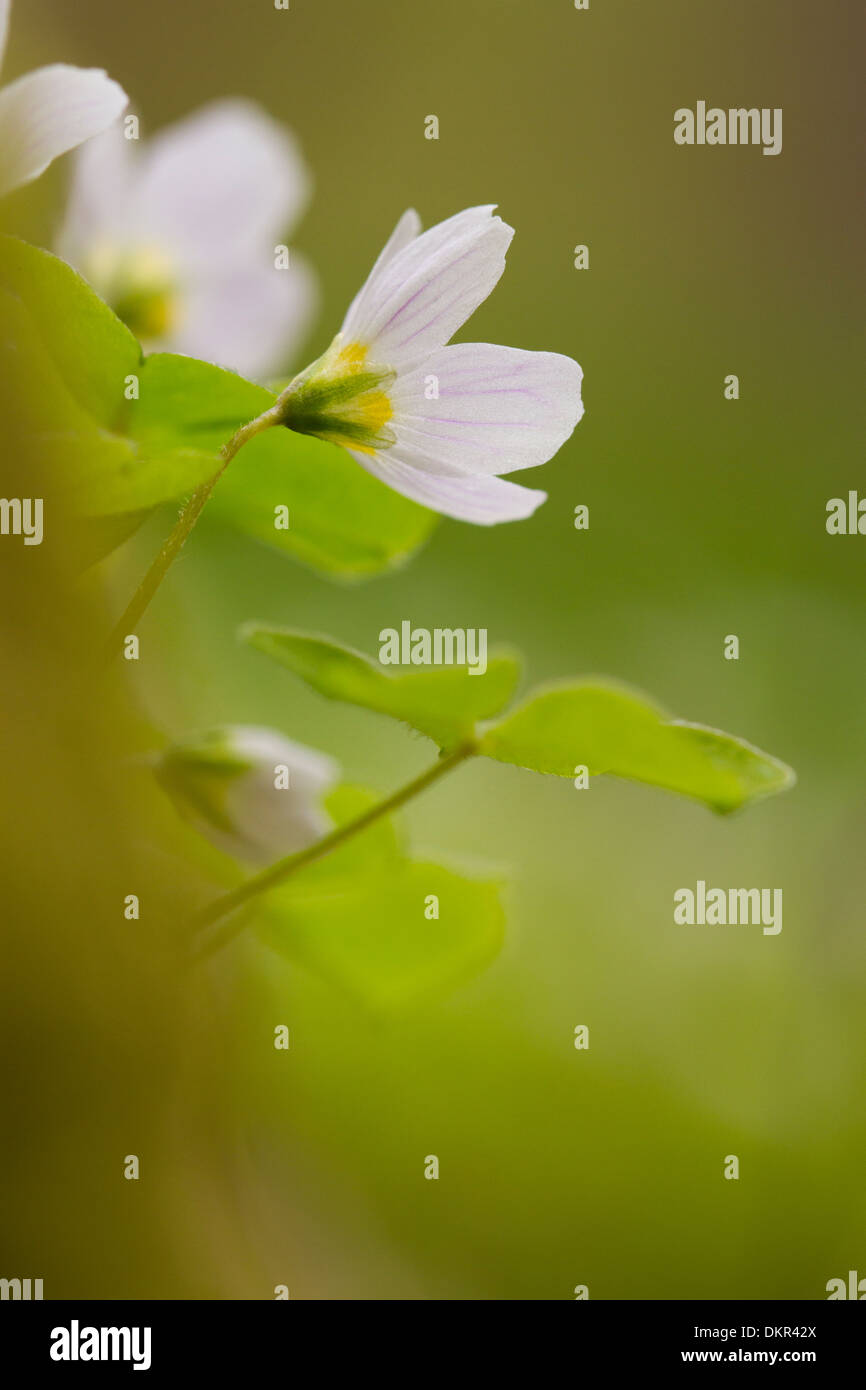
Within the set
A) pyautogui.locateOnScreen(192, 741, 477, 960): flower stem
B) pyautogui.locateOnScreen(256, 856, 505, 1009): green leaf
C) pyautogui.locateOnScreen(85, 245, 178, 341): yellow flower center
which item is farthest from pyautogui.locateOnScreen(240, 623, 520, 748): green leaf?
pyautogui.locateOnScreen(85, 245, 178, 341): yellow flower center

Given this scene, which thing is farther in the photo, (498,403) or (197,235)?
(197,235)

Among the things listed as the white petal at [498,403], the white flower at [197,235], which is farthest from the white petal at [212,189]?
the white petal at [498,403]

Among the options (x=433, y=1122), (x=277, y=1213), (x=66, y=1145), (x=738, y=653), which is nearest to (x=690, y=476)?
(x=738, y=653)

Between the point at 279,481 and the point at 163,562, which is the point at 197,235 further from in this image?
the point at 163,562

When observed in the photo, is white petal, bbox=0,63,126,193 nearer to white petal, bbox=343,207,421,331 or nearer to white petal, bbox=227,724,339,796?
white petal, bbox=343,207,421,331

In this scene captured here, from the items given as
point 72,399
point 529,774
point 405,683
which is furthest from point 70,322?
point 529,774
